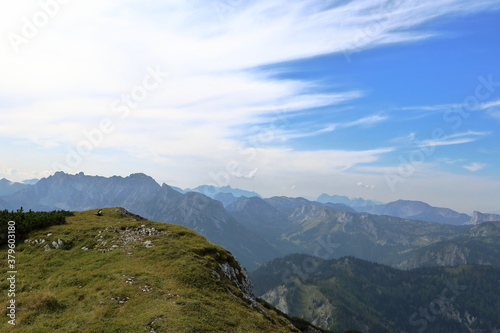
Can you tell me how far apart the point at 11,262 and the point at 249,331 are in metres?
35.5

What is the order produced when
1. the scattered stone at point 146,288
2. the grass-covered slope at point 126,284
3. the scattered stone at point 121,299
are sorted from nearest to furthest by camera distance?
the grass-covered slope at point 126,284
the scattered stone at point 121,299
the scattered stone at point 146,288

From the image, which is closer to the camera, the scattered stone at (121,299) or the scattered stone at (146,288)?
the scattered stone at (121,299)

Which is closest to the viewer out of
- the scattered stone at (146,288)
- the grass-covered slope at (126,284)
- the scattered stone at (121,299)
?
the grass-covered slope at (126,284)

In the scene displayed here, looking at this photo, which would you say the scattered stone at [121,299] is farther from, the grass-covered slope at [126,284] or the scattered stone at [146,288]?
the scattered stone at [146,288]

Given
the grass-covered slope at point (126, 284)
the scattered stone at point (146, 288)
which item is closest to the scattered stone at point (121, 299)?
the grass-covered slope at point (126, 284)

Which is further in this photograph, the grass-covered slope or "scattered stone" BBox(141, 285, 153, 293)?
"scattered stone" BBox(141, 285, 153, 293)

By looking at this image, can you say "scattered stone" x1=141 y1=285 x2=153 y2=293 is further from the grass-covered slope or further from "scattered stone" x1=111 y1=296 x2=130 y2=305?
"scattered stone" x1=111 y1=296 x2=130 y2=305

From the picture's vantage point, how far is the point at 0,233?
47.8m

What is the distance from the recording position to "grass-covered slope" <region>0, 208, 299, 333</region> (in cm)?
2752

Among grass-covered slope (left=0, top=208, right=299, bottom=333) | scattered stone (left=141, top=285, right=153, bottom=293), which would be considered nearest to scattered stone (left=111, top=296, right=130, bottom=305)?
grass-covered slope (left=0, top=208, right=299, bottom=333)

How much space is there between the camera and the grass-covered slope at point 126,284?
27516mm

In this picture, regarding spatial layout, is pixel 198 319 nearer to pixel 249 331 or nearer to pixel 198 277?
pixel 249 331

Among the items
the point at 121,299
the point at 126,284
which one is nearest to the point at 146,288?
the point at 126,284

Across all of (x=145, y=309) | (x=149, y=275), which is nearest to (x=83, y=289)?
(x=149, y=275)
